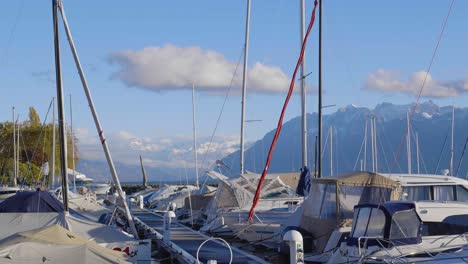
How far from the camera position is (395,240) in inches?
687

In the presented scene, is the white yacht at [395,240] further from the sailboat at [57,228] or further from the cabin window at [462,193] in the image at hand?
the cabin window at [462,193]

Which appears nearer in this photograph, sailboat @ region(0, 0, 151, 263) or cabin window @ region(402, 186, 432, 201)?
sailboat @ region(0, 0, 151, 263)

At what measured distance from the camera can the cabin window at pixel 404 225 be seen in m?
17.7

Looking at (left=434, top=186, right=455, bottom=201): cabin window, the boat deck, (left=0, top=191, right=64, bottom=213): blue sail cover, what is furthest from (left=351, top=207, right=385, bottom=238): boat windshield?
(left=0, top=191, right=64, bottom=213): blue sail cover

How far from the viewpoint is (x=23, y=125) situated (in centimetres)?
8219

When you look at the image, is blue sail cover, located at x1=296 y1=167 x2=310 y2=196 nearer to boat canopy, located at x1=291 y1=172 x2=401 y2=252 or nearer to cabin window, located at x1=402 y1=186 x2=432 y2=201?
cabin window, located at x1=402 y1=186 x2=432 y2=201

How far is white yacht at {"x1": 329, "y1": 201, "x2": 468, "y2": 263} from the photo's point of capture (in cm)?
1662

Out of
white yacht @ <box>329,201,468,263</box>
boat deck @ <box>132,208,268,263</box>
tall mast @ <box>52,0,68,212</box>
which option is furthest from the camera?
tall mast @ <box>52,0,68,212</box>

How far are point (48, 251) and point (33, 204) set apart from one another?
11.1m

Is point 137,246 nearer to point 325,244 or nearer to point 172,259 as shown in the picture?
point 172,259

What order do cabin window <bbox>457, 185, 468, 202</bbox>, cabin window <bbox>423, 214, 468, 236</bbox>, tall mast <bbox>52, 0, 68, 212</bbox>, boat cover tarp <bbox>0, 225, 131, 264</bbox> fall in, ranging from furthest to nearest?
cabin window <bbox>457, 185, 468, 202</bbox>, tall mast <bbox>52, 0, 68, 212</bbox>, cabin window <bbox>423, 214, 468, 236</bbox>, boat cover tarp <bbox>0, 225, 131, 264</bbox>

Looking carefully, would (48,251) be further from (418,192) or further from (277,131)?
(277,131)

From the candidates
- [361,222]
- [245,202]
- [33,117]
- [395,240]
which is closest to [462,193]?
[361,222]

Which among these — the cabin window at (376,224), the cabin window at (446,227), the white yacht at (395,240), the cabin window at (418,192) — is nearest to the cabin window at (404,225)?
the white yacht at (395,240)
